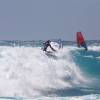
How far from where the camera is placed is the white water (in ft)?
84.0

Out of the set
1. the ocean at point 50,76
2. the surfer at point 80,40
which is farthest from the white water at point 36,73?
the surfer at point 80,40

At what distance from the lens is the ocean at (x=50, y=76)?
23.7 m

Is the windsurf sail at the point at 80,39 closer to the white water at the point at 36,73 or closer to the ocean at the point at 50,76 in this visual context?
the ocean at the point at 50,76

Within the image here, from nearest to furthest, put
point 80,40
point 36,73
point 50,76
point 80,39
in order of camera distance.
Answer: point 36,73
point 50,76
point 80,39
point 80,40

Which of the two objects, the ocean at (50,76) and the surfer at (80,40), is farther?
the surfer at (80,40)

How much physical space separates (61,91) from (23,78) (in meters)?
3.77

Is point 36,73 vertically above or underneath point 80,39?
underneath

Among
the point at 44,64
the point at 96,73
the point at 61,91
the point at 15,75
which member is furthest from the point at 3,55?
the point at 61,91

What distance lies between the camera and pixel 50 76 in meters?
32.3

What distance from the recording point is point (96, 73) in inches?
1478

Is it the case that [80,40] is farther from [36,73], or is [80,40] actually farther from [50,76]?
[36,73]

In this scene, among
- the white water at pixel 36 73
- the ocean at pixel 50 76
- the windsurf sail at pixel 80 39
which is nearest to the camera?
the ocean at pixel 50 76

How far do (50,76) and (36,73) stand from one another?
883 millimetres

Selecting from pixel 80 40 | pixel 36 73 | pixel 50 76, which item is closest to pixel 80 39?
pixel 80 40
